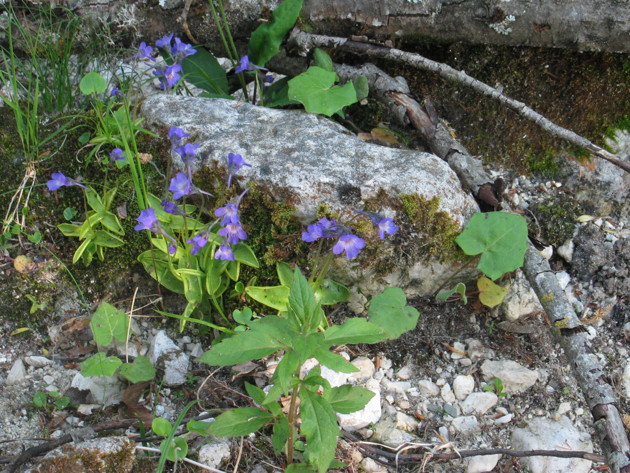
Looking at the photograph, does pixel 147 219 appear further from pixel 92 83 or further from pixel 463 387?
pixel 463 387

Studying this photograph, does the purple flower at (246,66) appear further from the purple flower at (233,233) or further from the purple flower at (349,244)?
the purple flower at (349,244)

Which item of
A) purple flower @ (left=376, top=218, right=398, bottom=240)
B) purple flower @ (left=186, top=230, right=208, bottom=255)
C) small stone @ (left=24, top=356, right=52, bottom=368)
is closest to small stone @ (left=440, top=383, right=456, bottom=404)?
purple flower @ (left=376, top=218, right=398, bottom=240)

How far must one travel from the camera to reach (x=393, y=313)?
236cm

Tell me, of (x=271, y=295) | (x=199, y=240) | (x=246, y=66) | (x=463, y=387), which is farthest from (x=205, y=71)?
(x=463, y=387)

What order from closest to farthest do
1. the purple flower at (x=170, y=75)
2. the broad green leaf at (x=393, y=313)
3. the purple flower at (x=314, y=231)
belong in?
the purple flower at (x=314, y=231) → the broad green leaf at (x=393, y=313) → the purple flower at (x=170, y=75)

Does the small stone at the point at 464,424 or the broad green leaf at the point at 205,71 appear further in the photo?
the broad green leaf at the point at 205,71

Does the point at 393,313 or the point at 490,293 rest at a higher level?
the point at 393,313

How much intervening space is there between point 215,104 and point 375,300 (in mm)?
1404

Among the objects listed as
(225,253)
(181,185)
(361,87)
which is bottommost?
(225,253)

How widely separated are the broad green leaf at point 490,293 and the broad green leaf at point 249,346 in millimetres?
1173

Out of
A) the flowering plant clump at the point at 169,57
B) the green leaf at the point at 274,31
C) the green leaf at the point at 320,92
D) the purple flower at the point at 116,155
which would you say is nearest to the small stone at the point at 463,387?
the green leaf at the point at 320,92

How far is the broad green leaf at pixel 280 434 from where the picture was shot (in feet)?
6.66

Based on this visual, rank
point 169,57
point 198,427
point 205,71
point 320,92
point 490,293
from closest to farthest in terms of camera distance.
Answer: point 198,427
point 490,293
point 320,92
point 169,57
point 205,71

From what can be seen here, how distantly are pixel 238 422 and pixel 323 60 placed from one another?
2.01 meters
